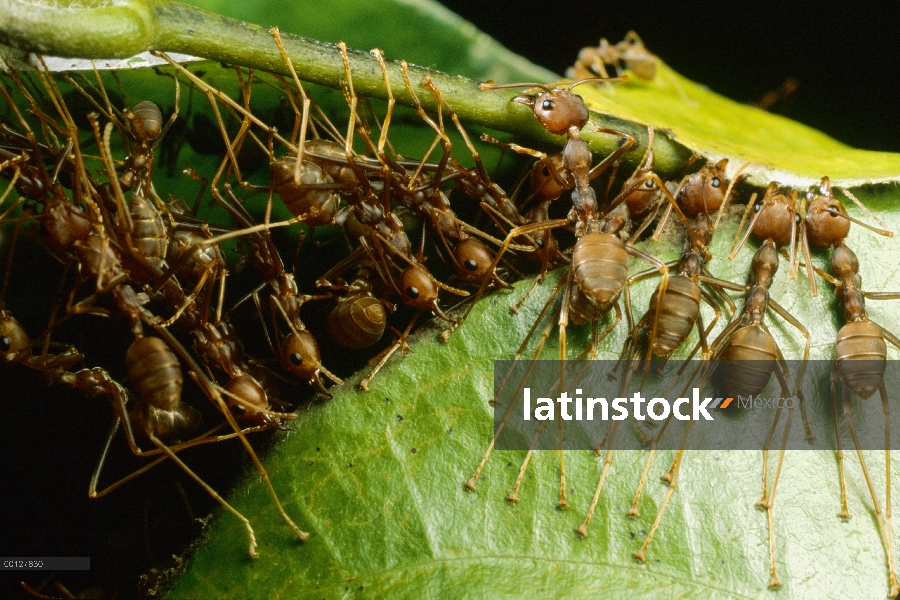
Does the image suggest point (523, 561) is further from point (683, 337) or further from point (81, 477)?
point (81, 477)

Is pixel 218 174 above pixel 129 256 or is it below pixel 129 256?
above

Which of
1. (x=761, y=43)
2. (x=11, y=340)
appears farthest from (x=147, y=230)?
(x=761, y=43)

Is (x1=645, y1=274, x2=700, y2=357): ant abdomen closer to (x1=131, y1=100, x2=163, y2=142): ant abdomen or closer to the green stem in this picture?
the green stem

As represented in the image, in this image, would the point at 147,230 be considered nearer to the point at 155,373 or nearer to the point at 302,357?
the point at 155,373

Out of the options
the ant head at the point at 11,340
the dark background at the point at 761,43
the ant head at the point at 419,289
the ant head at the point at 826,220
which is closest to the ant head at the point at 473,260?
the ant head at the point at 419,289

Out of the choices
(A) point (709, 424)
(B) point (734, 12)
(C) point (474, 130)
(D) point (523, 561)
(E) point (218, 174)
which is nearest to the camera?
(D) point (523, 561)

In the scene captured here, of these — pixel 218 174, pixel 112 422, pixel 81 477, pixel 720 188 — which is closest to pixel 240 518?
pixel 112 422
